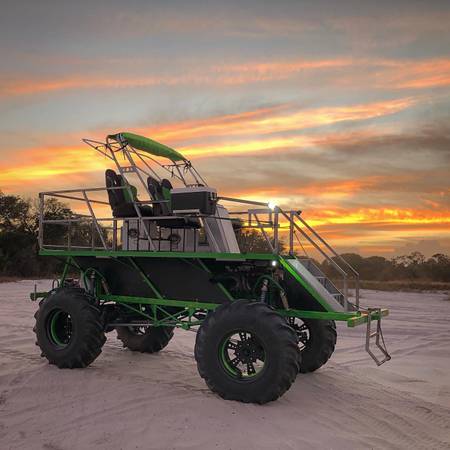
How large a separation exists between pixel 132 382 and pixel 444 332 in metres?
10.7

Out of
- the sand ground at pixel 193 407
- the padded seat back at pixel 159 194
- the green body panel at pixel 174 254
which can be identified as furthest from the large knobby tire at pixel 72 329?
the padded seat back at pixel 159 194

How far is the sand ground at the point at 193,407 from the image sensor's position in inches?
247

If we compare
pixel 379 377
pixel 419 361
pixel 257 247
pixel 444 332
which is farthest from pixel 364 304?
pixel 257 247

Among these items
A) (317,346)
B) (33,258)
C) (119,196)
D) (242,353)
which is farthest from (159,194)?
(33,258)

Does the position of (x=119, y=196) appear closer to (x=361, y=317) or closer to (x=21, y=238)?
(x=361, y=317)

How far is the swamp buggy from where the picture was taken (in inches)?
295

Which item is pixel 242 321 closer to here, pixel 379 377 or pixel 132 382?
pixel 132 382

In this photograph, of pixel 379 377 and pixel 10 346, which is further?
pixel 10 346

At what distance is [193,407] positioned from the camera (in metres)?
7.12

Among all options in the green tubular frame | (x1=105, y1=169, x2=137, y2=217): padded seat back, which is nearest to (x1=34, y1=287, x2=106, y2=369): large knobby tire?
the green tubular frame

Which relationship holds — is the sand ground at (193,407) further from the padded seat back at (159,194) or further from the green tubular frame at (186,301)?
the padded seat back at (159,194)

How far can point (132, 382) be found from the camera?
8344 mm

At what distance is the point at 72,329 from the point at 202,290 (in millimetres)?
2518

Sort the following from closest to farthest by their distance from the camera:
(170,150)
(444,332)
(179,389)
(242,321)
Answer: (242,321)
(179,389)
(170,150)
(444,332)
